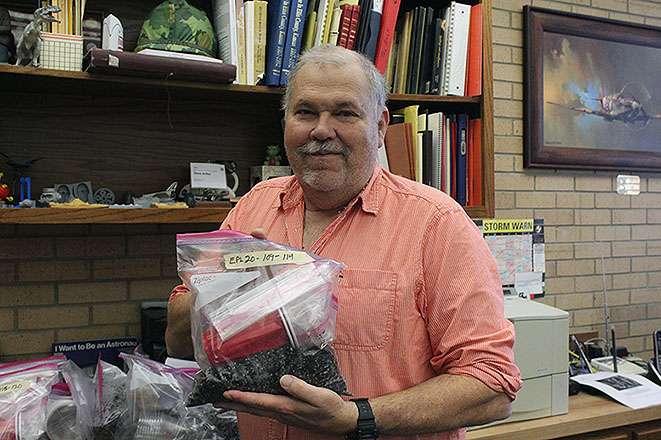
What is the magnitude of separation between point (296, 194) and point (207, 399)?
53cm

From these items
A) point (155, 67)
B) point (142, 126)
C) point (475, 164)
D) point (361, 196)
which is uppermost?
point (155, 67)

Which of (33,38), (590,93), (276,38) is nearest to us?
(33,38)

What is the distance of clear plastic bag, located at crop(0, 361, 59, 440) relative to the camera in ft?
4.65

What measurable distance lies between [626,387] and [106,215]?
6.39ft

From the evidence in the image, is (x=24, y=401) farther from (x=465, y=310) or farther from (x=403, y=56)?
(x=403, y=56)

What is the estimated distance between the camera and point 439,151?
204 cm

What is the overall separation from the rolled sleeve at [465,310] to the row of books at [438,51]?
0.99 metres

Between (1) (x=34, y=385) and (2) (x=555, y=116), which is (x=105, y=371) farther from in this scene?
(2) (x=555, y=116)

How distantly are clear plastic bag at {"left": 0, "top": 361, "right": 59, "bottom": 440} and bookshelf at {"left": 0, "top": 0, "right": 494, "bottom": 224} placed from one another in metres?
0.46

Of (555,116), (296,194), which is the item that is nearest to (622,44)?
(555,116)

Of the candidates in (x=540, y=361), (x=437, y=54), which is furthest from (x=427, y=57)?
(x=540, y=361)

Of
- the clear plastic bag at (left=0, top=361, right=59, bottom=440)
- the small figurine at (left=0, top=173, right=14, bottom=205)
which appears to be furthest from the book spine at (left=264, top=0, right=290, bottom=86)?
the clear plastic bag at (left=0, top=361, right=59, bottom=440)

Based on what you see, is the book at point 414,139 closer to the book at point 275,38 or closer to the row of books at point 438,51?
the row of books at point 438,51

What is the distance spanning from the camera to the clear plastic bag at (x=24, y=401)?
4.65 ft
